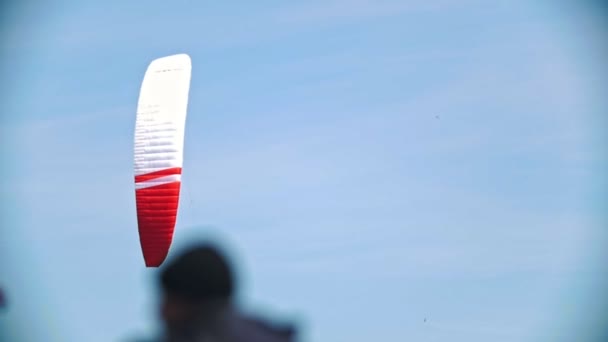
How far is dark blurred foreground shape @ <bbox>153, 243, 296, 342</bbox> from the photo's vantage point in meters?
3.32

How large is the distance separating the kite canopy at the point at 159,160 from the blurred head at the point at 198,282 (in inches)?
932

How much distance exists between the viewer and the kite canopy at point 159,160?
2711 centimetres

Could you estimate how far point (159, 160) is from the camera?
89.2 ft

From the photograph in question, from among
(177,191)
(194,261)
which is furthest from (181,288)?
(177,191)

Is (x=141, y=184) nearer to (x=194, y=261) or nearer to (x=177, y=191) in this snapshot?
(x=177, y=191)

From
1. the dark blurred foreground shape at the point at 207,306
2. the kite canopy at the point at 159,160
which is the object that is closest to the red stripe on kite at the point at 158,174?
the kite canopy at the point at 159,160

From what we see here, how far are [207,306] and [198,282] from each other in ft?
0.24

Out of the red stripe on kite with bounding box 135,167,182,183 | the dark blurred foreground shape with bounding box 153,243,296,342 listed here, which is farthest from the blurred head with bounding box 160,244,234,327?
the red stripe on kite with bounding box 135,167,182,183

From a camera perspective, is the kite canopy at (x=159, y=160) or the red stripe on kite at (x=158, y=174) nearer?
the kite canopy at (x=159, y=160)

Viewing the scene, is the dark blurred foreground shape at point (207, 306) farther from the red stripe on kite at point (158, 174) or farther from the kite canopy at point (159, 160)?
the red stripe on kite at point (158, 174)

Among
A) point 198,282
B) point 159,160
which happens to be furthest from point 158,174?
point 198,282

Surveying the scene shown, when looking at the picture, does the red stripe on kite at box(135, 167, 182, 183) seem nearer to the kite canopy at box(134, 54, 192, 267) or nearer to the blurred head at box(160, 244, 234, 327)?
the kite canopy at box(134, 54, 192, 267)

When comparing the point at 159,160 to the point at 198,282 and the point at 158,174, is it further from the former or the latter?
the point at 198,282

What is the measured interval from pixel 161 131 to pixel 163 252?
277cm
